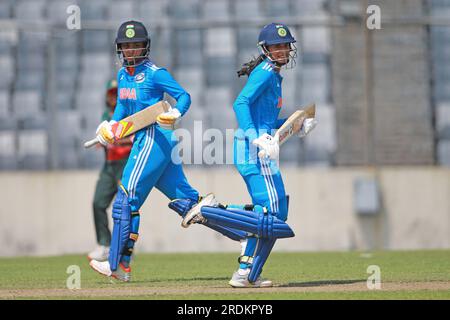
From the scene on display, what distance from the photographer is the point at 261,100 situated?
10133mm

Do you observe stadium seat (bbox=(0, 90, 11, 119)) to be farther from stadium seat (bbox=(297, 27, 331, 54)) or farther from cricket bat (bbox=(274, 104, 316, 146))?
cricket bat (bbox=(274, 104, 316, 146))

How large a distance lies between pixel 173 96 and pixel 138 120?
38cm

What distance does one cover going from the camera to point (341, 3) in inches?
693

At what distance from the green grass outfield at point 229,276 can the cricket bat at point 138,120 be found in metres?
1.36

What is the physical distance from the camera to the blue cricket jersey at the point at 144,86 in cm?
1070

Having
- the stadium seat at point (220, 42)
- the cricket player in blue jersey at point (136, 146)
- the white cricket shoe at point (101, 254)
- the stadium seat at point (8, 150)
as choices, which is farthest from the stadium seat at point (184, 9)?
the cricket player in blue jersey at point (136, 146)

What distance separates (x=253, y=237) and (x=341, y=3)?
815cm

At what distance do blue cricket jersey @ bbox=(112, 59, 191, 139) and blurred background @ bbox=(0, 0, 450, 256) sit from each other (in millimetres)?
5730

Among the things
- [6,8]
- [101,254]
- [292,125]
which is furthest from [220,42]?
[292,125]

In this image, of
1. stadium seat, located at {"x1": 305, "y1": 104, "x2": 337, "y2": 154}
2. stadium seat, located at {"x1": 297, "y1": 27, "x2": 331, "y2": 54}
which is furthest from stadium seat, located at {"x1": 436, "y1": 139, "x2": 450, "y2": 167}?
stadium seat, located at {"x1": 297, "y1": 27, "x2": 331, "y2": 54}

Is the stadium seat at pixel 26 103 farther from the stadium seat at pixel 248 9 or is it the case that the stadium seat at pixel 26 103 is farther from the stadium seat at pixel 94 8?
the stadium seat at pixel 248 9

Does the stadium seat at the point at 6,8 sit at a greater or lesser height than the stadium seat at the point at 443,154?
greater
